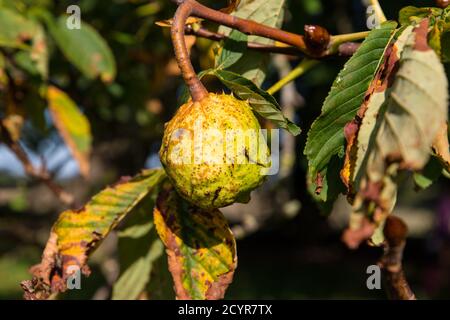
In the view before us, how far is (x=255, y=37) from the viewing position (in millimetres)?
1521

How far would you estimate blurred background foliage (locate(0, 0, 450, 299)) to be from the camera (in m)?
2.45

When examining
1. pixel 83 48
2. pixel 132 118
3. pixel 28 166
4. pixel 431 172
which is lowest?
pixel 132 118

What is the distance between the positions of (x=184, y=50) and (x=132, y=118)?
2870 millimetres

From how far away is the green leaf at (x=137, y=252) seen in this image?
171cm

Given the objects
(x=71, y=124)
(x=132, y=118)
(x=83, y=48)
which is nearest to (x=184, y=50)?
(x=83, y=48)

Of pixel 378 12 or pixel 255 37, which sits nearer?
pixel 378 12

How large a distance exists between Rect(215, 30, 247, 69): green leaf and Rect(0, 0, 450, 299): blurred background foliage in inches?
5.5

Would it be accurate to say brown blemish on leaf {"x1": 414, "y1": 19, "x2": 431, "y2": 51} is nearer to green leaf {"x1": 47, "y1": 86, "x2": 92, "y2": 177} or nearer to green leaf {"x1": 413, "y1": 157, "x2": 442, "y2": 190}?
green leaf {"x1": 413, "y1": 157, "x2": 442, "y2": 190}

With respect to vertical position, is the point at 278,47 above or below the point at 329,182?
above

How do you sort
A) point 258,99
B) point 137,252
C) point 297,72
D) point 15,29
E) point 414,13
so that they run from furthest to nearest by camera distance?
point 15,29 < point 137,252 < point 297,72 < point 414,13 < point 258,99

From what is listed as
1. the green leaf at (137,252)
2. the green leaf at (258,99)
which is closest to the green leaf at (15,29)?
the green leaf at (137,252)

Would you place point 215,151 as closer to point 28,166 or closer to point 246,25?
point 246,25

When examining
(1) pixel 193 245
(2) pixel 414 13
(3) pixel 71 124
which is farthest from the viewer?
(3) pixel 71 124
